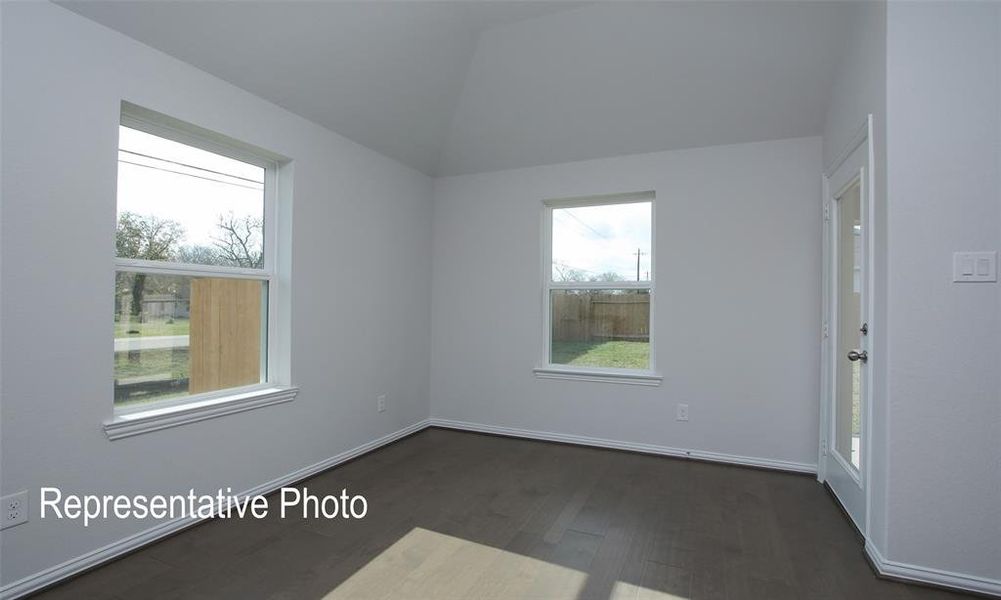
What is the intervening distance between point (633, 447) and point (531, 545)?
174 centimetres

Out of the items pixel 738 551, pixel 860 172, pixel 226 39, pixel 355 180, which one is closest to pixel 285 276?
pixel 355 180

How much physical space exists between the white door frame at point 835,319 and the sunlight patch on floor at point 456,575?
1299mm

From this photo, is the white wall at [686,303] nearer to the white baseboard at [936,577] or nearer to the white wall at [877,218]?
the white wall at [877,218]

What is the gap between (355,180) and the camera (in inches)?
143

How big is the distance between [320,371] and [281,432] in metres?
0.47

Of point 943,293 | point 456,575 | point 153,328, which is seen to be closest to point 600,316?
point 943,293

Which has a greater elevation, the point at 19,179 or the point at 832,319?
the point at 19,179

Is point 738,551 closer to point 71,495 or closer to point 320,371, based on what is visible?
point 320,371

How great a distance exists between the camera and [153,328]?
2.45 metres

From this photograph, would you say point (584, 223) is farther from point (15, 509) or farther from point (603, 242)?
point (15, 509)

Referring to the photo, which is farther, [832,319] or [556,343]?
[556,343]

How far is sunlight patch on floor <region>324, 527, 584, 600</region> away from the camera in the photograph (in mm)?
1957

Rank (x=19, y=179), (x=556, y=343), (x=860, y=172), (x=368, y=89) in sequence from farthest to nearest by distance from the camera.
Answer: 1. (x=556, y=343)
2. (x=368, y=89)
3. (x=860, y=172)
4. (x=19, y=179)

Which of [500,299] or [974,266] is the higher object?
[974,266]
